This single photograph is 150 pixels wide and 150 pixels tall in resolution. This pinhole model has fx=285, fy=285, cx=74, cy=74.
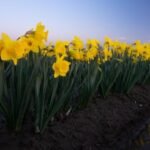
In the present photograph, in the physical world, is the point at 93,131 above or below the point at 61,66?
below

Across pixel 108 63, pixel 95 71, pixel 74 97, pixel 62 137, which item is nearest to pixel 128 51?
pixel 108 63

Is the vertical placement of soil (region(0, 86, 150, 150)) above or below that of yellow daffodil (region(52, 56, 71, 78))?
below

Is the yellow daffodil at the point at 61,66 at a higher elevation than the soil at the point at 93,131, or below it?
higher

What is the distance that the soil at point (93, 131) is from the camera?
7.35 ft

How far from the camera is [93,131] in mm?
2760

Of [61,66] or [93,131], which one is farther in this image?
[93,131]

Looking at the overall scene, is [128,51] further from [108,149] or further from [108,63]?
[108,149]

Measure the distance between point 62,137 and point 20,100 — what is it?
0.52m

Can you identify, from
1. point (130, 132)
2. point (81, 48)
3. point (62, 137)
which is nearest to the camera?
point (62, 137)

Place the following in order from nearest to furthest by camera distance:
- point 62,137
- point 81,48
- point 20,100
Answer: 1. point 20,100
2. point 62,137
3. point 81,48

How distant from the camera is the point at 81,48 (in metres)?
3.36

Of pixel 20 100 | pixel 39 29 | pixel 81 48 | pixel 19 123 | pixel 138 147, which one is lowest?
pixel 138 147

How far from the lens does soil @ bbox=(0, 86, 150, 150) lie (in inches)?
88.2

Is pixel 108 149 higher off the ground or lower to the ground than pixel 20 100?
lower
